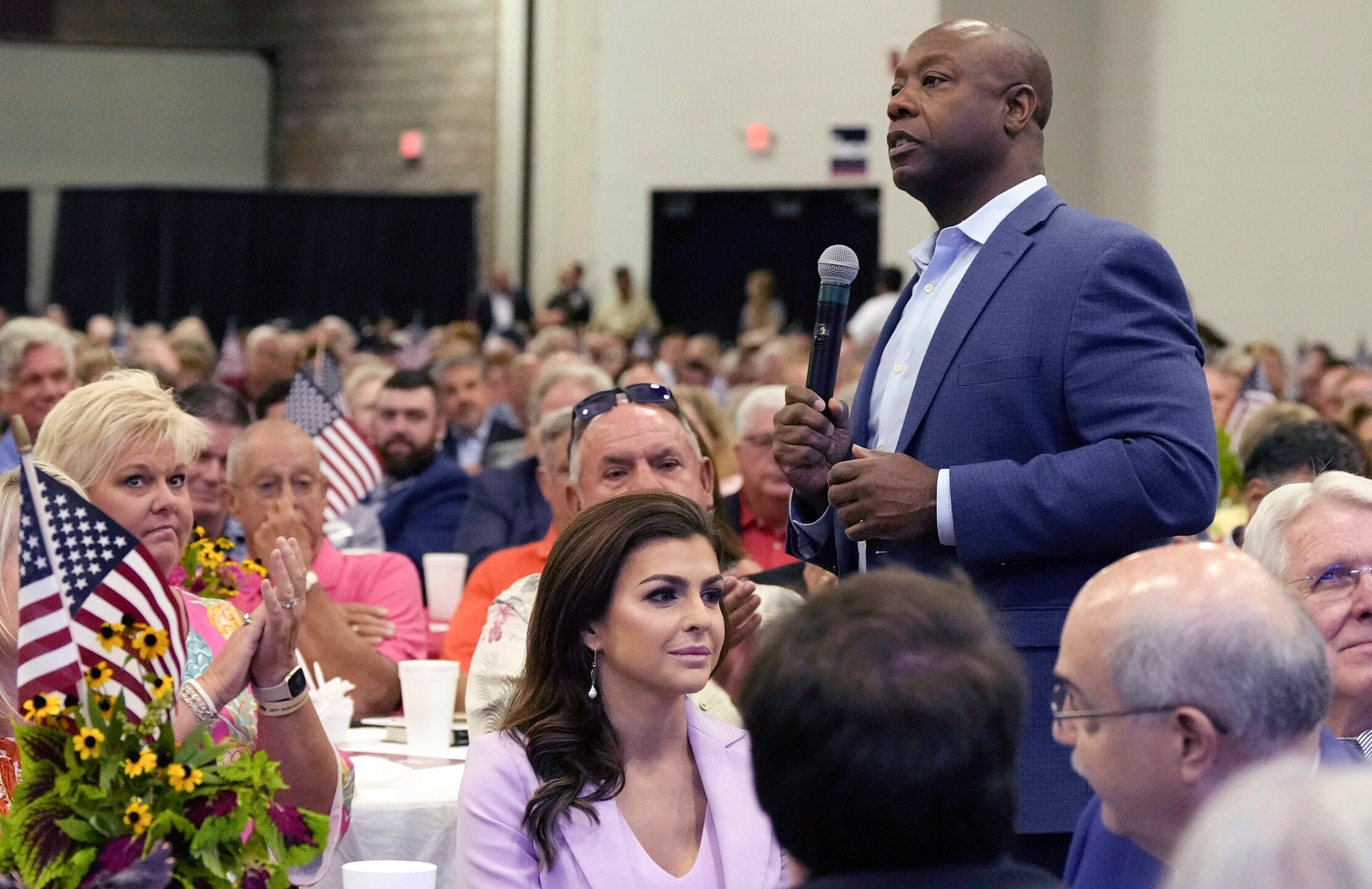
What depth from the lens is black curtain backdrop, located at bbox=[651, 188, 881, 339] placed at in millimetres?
15812

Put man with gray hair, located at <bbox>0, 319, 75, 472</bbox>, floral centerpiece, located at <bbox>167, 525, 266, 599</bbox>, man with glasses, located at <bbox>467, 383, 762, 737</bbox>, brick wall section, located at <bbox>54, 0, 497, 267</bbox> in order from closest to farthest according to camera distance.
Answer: man with glasses, located at <bbox>467, 383, 762, 737</bbox> → floral centerpiece, located at <bbox>167, 525, 266, 599</bbox> → man with gray hair, located at <bbox>0, 319, 75, 472</bbox> → brick wall section, located at <bbox>54, 0, 497, 267</bbox>

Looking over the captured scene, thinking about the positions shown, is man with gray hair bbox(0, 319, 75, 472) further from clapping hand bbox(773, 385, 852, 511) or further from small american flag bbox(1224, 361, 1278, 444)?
clapping hand bbox(773, 385, 852, 511)

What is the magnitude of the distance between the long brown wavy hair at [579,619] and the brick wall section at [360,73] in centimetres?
1529

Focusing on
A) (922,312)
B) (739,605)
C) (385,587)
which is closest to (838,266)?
(922,312)

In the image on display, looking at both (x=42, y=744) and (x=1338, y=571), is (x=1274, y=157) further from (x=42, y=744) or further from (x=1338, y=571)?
(x=42, y=744)

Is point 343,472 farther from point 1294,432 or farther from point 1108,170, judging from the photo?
point 1108,170

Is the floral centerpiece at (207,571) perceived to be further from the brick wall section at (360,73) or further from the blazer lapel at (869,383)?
the brick wall section at (360,73)

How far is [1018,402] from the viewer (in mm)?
2236

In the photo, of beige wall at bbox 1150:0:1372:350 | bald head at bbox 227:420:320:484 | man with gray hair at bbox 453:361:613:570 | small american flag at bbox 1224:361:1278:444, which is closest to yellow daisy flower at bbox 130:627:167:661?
bald head at bbox 227:420:320:484

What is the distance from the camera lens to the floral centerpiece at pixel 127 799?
5.90 ft

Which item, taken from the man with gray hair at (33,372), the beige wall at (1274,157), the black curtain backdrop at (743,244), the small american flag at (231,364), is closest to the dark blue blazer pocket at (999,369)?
the man with gray hair at (33,372)

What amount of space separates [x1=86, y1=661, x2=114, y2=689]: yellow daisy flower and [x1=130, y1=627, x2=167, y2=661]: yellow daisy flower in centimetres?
4

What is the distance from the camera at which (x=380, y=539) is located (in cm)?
585

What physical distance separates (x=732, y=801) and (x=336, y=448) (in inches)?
128
